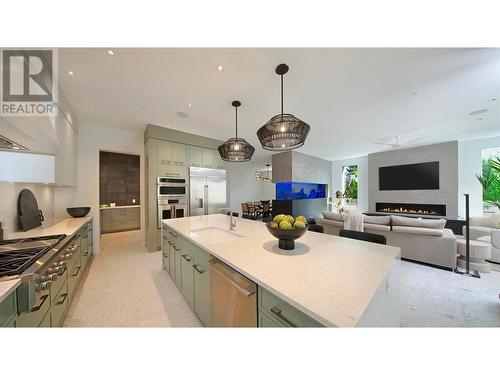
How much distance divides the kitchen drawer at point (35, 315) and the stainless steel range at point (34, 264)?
0.01 m

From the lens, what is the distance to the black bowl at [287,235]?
47.5 inches

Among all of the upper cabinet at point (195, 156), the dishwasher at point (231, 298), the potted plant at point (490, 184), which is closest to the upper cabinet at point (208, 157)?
the upper cabinet at point (195, 156)

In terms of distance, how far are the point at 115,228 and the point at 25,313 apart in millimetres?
5494

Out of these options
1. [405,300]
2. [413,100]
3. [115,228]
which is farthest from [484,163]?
[115,228]

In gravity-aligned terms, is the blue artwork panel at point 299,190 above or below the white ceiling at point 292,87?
below

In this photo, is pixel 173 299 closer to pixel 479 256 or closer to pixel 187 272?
pixel 187 272

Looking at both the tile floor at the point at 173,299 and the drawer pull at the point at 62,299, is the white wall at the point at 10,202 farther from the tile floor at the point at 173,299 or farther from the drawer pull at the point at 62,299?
Result: the tile floor at the point at 173,299

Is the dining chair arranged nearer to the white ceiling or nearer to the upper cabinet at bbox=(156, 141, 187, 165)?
the white ceiling

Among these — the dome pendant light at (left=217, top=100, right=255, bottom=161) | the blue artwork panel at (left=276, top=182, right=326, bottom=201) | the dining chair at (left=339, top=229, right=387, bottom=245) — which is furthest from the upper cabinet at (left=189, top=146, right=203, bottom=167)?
the blue artwork panel at (left=276, top=182, right=326, bottom=201)

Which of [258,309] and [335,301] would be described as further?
[258,309]
